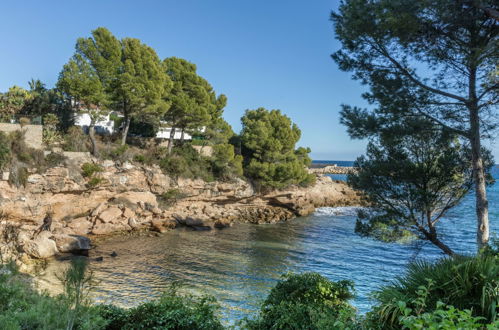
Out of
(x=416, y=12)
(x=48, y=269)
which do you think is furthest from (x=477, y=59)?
(x=48, y=269)

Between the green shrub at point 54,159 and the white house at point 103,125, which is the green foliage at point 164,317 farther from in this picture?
the white house at point 103,125

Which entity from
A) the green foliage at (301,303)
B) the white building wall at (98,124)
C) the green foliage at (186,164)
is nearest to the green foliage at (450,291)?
the green foliage at (301,303)

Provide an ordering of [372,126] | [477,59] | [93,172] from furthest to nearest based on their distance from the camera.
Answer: [93,172], [372,126], [477,59]

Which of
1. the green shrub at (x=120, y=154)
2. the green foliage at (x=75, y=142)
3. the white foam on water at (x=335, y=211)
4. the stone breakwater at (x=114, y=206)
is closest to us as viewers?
the stone breakwater at (x=114, y=206)

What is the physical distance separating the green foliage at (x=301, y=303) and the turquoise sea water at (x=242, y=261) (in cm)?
379

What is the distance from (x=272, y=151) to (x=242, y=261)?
19.4m

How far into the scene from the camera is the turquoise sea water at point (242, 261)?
13.2 metres

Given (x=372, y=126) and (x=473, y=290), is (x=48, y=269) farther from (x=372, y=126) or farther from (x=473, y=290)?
(x=473, y=290)

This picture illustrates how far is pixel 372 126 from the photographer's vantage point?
33.5 ft

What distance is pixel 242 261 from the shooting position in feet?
60.1

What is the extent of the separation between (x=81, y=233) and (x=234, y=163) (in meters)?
A: 15.7

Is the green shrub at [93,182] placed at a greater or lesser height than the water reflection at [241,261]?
greater

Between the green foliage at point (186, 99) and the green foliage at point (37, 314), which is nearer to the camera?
the green foliage at point (37, 314)

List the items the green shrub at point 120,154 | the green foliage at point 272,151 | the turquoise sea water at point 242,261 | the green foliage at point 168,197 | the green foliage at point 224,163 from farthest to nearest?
the green foliage at point 272,151 < the green foliage at point 224,163 < the green foliage at point 168,197 < the green shrub at point 120,154 < the turquoise sea water at point 242,261
